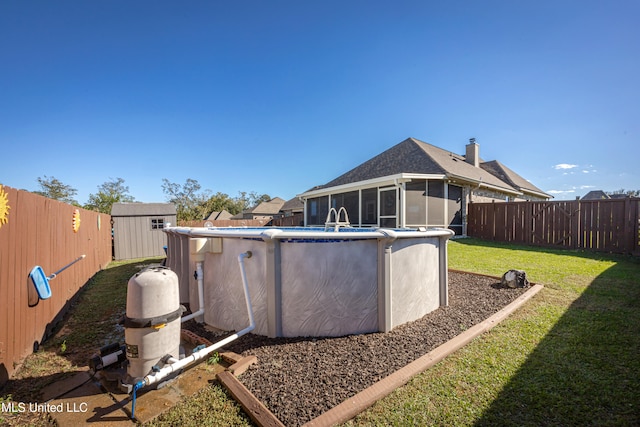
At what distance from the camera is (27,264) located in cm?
282

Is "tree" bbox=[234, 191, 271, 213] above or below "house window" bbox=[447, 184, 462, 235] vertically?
above

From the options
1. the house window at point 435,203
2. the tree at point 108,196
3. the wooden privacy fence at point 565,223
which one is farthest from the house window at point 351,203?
the tree at point 108,196

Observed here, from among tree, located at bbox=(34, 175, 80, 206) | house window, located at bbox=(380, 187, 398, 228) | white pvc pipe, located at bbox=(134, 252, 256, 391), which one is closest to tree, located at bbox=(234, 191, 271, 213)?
tree, located at bbox=(34, 175, 80, 206)

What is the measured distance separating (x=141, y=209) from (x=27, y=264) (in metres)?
10.3

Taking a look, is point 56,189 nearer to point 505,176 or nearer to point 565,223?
point 565,223

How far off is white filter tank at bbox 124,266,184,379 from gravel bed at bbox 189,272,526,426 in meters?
0.71

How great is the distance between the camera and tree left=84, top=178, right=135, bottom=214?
94.8ft

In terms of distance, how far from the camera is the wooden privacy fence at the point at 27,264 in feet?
7.54

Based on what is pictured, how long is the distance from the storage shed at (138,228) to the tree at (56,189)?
21204 millimetres

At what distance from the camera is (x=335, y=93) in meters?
11.3

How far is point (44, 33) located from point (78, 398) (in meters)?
8.83

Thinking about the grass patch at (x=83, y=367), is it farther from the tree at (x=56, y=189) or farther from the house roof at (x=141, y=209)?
the tree at (x=56, y=189)

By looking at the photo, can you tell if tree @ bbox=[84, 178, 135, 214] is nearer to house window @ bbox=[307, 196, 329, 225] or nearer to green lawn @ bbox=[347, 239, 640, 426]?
house window @ bbox=[307, 196, 329, 225]

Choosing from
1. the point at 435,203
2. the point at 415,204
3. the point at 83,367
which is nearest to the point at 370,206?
the point at 415,204
